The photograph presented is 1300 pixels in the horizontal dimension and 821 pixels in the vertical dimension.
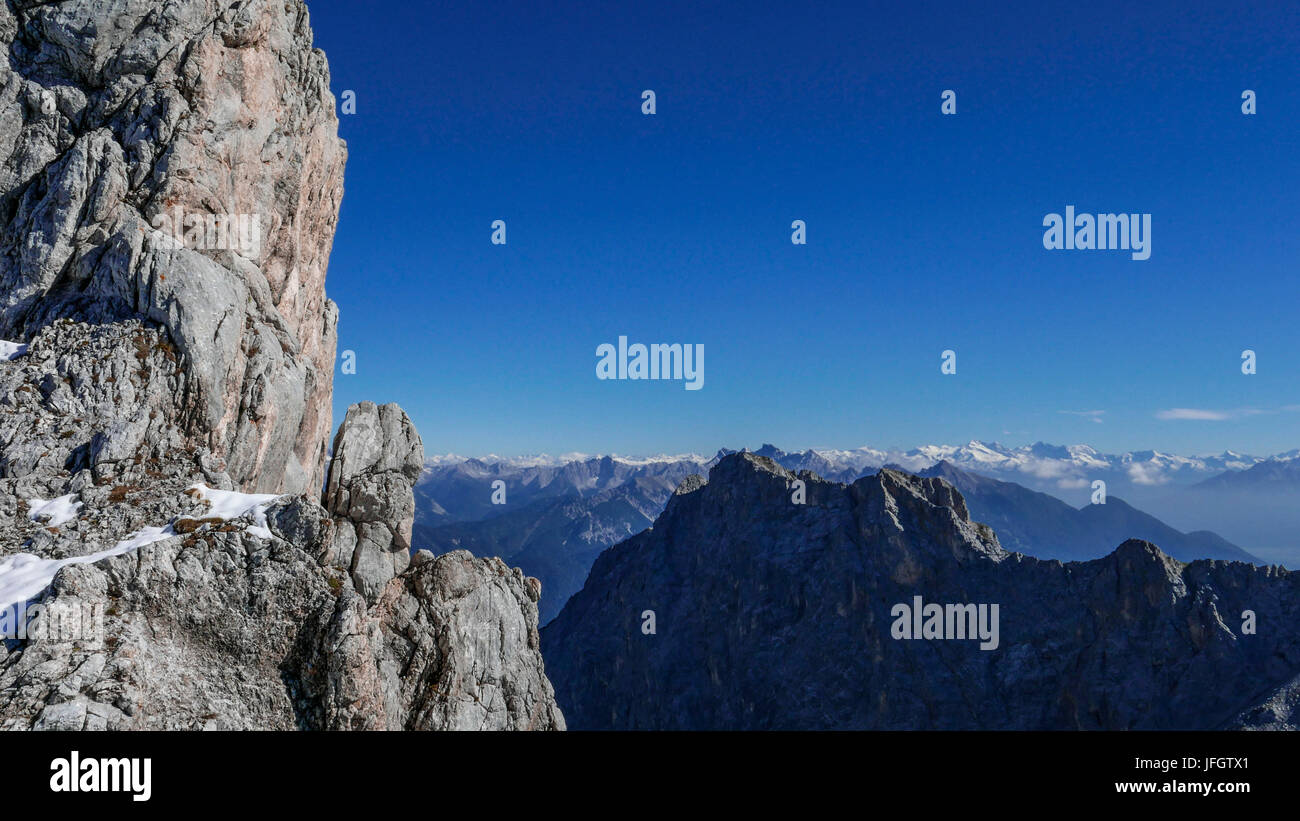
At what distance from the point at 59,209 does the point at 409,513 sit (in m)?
23.2

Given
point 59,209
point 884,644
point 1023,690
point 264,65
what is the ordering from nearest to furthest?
point 59,209, point 264,65, point 1023,690, point 884,644

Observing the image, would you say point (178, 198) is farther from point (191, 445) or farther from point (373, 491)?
point (373, 491)

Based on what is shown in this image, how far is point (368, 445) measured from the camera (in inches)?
1503

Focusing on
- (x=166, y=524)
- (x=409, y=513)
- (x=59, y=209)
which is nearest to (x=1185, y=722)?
(x=409, y=513)

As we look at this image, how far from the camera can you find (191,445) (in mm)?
28547

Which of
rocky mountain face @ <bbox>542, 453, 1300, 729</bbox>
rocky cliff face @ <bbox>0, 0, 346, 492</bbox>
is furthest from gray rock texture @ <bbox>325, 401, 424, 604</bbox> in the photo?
rocky mountain face @ <bbox>542, 453, 1300, 729</bbox>

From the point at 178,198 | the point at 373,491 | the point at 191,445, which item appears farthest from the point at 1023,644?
the point at 178,198

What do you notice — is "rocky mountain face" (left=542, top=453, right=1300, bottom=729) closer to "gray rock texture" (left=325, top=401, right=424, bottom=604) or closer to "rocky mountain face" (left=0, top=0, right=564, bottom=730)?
"gray rock texture" (left=325, top=401, right=424, bottom=604)

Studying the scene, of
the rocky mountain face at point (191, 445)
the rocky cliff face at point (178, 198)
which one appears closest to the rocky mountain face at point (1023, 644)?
the rocky mountain face at point (191, 445)

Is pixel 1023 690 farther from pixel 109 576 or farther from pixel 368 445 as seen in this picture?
pixel 109 576

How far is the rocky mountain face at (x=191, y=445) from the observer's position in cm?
2170

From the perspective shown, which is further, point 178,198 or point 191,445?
point 178,198

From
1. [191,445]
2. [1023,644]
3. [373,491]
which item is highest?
[191,445]

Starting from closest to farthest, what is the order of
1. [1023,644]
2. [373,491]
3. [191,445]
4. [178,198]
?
[191,445]
[373,491]
[178,198]
[1023,644]
